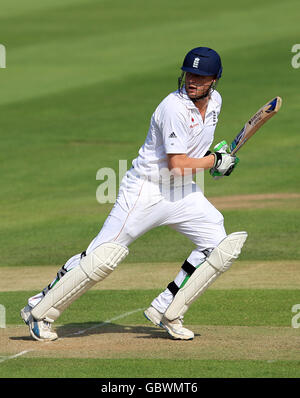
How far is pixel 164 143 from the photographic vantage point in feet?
24.0

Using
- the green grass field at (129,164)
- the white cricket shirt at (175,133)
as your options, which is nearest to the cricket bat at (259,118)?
the white cricket shirt at (175,133)

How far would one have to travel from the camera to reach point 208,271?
24.6 feet

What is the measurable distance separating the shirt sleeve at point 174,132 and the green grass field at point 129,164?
1.51 metres

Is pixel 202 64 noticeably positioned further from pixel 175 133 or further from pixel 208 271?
pixel 208 271

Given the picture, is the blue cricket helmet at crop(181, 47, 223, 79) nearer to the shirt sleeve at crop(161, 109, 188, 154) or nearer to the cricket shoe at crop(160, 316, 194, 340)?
the shirt sleeve at crop(161, 109, 188, 154)

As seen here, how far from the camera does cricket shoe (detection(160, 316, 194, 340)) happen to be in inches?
297

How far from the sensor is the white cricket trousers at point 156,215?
7414mm

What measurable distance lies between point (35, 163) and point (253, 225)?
229 inches

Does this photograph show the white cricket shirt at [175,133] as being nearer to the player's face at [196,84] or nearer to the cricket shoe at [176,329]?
the player's face at [196,84]

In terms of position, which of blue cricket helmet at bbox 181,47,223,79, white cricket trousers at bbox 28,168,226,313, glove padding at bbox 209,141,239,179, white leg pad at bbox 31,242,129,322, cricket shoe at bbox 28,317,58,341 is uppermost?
blue cricket helmet at bbox 181,47,223,79

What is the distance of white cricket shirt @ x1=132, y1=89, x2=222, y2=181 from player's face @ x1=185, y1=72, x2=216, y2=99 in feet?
0.18

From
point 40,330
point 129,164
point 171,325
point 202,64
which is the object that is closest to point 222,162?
point 202,64

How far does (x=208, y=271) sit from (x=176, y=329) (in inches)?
20.8

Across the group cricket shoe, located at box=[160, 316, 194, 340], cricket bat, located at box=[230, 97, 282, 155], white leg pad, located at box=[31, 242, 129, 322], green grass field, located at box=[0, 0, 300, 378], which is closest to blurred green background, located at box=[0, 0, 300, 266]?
green grass field, located at box=[0, 0, 300, 378]
